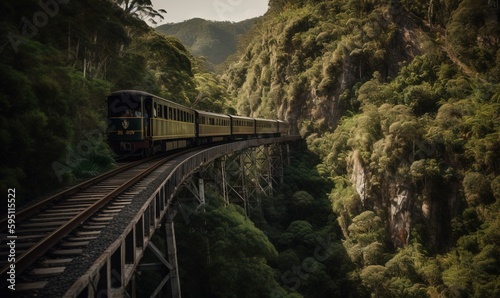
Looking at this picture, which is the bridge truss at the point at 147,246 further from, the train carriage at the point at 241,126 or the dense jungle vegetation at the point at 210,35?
the dense jungle vegetation at the point at 210,35

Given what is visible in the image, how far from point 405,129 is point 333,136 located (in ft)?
40.9

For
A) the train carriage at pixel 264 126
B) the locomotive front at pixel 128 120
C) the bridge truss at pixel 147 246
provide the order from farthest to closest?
the train carriage at pixel 264 126, the locomotive front at pixel 128 120, the bridge truss at pixel 147 246

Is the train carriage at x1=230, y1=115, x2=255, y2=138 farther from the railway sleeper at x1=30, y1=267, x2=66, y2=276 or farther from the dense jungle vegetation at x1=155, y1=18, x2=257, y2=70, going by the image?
the dense jungle vegetation at x1=155, y1=18, x2=257, y2=70

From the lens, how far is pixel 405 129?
23516 mm

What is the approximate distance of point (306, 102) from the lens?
41469 mm

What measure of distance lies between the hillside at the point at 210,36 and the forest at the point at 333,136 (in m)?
90.3

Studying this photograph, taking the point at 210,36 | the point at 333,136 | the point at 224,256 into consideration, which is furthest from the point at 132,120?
the point at 210,36

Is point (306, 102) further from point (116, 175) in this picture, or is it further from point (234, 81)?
point (116, 175)

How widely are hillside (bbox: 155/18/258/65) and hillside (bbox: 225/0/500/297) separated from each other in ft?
288

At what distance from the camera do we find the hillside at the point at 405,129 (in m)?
20.7

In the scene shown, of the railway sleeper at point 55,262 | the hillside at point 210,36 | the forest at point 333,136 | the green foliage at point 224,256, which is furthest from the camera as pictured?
the hillside at point 210,36

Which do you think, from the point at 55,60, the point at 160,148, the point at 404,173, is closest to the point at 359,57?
the point at 404,173

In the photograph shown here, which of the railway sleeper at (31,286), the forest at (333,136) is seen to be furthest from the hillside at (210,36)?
the railway sleeper at (31,286)

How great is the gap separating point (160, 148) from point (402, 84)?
2356cm
